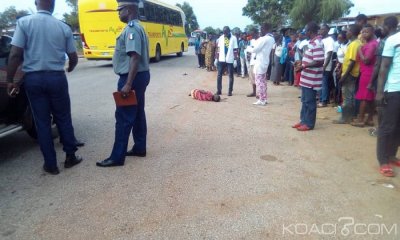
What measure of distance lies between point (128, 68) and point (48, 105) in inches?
38.7

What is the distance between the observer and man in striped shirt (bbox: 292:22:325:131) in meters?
5.82

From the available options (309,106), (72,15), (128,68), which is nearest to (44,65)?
(128,68)

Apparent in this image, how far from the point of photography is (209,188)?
3.75 metres

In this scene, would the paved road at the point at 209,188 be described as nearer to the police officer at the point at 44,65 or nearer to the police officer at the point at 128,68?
the police officer at the point at 128,68

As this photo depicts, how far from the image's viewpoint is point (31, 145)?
525 centimetres

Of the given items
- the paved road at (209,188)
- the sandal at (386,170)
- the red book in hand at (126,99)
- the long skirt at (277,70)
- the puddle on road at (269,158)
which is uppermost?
the red book in hand at (126,99)

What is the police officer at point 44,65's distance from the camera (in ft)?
12.5

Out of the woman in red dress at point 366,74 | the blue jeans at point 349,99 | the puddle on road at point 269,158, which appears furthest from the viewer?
the blue jeans at point 349,99

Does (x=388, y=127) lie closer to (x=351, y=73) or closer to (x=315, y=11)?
(x=351, y=73)

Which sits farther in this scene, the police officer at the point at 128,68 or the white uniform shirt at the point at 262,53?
the white uniform shirt at the point at 262,53

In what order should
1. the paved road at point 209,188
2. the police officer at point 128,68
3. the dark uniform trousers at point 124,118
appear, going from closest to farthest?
the paved road at point 209,188 → the police officer at point 128,68 → the dark uniform trousers at point 124,118

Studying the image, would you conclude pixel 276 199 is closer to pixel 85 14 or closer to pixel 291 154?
pixel 291 154

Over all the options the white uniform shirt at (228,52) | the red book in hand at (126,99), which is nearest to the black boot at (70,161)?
the red book in hand at (126,99)

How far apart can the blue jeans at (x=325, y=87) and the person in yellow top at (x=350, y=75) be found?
5.36ft
